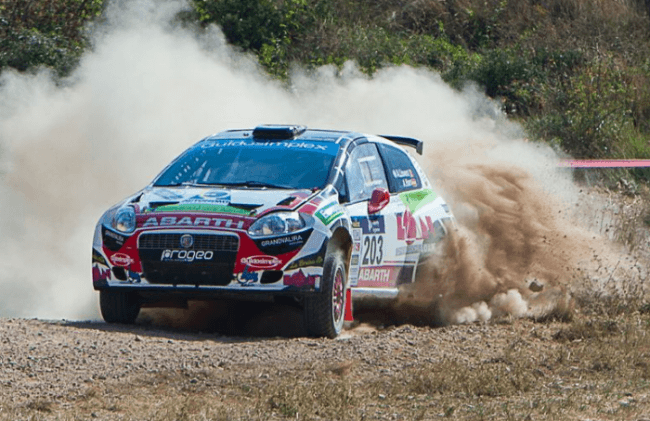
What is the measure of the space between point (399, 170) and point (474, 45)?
17150 millimetres

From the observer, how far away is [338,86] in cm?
1852

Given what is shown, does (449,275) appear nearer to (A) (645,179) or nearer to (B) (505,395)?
(B) (505,395)

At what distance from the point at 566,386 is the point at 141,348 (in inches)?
109

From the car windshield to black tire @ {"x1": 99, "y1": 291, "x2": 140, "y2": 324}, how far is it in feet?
3.28

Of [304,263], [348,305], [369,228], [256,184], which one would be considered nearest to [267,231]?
[304,263]

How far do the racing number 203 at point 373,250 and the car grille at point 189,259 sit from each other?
1.30 m

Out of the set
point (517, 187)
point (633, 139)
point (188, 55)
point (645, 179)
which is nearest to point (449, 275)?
point (517, 187)

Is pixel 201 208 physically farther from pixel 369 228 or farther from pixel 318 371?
pixel 318 371

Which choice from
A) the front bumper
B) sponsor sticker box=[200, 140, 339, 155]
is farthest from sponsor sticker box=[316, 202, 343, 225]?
sponsor sticker box=[200, 140, 339, 155]

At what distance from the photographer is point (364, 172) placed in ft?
35.9

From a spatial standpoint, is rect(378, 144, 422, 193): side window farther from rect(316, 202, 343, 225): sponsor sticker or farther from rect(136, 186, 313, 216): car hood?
rect(136, 186, 313, 216): car hood

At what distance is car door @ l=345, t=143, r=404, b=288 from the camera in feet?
34.2

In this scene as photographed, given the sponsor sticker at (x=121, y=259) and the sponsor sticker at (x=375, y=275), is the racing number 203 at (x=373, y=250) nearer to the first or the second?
the sponsor sticker at (x=375, y=275)

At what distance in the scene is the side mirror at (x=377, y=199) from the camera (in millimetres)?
10630
